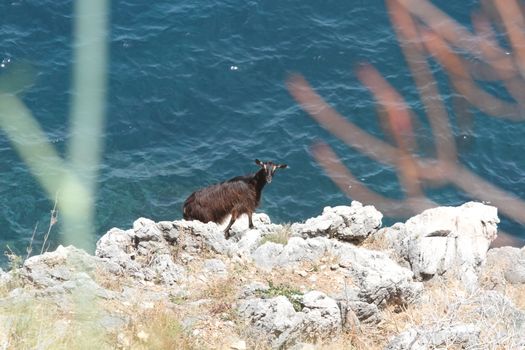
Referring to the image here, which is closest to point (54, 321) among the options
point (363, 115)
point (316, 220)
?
point (316, 220)

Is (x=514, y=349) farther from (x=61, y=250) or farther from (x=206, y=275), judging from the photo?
(x=61, y=250)

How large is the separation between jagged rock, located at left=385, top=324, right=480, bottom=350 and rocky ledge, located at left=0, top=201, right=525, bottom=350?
0.02 metres

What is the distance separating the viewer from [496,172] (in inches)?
1048

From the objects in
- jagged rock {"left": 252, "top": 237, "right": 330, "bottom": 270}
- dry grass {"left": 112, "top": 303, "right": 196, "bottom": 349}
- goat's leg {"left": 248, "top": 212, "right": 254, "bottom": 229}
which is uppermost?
dry grass {"left": 112, "top": 303, "right": 196, "bottom": 349}

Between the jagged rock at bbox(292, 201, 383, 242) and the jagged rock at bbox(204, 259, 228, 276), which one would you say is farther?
the jagged rock at bbox(292, 201, 383, 242)

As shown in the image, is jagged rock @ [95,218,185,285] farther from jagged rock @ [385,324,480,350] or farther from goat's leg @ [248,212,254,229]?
jagged rock @ [385,324,480,350]

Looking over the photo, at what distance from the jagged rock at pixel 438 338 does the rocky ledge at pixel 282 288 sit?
0.06 ft

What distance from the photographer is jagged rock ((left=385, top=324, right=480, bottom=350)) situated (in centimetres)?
1046

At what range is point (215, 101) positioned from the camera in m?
28.2

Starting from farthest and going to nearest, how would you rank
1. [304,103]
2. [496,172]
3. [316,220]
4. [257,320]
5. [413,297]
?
[304,103] → [496,172] → [316,220] → [413,297] → [257,320]

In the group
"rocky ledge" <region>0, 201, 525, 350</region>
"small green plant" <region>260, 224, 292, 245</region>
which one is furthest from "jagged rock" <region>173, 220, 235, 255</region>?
"small green plant" <region>260, 224, 292, 245</region>

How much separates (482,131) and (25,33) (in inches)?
609

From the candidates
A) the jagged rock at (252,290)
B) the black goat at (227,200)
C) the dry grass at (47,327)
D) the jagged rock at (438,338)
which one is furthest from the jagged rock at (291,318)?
the black goat at (227,200)

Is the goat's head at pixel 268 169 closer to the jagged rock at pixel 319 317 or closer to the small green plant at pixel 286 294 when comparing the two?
the small green plant at pixel 286 294
